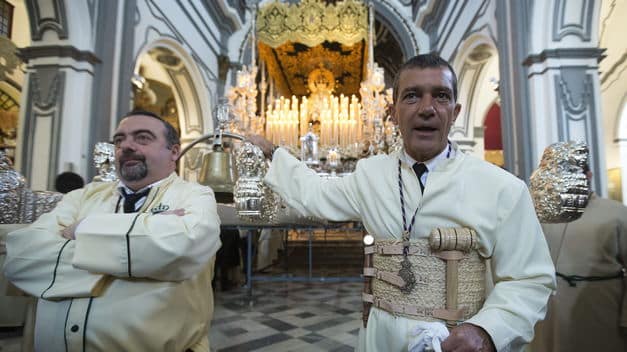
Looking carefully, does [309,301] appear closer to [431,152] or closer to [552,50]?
[431,152]

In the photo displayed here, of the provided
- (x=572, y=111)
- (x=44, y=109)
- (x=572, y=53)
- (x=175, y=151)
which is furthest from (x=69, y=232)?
(x=572, y=53)

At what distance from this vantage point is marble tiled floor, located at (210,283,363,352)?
9.11 feet

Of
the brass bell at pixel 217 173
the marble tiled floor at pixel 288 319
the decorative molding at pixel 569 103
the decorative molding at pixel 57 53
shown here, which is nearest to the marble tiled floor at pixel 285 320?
the marble tiled floor at pixel 288 319

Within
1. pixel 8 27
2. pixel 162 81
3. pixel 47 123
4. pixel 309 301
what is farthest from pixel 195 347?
pixel 162 81

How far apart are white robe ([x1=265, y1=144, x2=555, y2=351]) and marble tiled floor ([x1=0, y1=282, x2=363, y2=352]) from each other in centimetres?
174

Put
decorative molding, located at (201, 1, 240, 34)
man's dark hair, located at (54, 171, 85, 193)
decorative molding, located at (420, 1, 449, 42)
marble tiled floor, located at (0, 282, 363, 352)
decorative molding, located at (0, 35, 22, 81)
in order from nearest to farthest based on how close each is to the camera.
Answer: marble tiled floor, located at (0, 282, 363, 352) → man's dark hair, located at (54, 171, 85, 193) → decorative molding, located at (0, 35, 22, 81) → decorative molding, located at (420, 1, 449, 42) → decorative molding, located at (201, 1, 240, 34)

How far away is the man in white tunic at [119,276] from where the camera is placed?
1307 millimetres

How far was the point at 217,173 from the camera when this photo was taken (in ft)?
6.94

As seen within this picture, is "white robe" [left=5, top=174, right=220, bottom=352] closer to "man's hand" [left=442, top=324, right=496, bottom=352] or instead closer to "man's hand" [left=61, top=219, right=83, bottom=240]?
"man's hand" [left=61, top=219, right=83, bottom=240]

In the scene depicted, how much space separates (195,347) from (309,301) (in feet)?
9.22

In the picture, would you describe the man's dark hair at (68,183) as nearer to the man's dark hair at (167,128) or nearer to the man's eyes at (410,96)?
the man's dark hair at (167,128)

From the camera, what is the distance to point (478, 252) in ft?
3.69

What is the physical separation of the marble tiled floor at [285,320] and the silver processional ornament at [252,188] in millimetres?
1463

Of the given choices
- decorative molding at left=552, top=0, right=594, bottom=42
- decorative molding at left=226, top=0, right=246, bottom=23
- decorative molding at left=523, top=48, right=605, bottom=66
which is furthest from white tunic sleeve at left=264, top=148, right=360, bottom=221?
decorative molding at left=226, top=0, right=246, bottom=23
